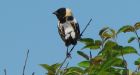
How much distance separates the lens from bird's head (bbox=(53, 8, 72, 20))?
972cm

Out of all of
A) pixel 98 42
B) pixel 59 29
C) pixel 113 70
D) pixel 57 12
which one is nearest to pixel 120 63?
pixel 113 70

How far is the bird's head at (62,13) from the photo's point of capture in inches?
383

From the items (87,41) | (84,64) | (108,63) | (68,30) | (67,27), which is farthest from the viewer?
(67,27)

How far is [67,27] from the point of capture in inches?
341

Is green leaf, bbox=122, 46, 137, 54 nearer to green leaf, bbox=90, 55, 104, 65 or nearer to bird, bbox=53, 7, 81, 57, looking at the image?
green leaf, bbox=90, 55, 104, 65

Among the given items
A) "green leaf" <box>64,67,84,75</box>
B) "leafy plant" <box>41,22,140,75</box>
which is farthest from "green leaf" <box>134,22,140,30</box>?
"green leaf" <box>64,67,84,75</box>

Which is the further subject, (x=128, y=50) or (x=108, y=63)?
(x=128, y=50)

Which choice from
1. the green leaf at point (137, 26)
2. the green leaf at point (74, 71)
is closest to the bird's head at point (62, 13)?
the green leaf at point (137, 26)

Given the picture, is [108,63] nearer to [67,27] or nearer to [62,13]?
[67,27]

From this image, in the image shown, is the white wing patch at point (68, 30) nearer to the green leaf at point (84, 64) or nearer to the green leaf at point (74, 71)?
the green leaf at point (84, 64)

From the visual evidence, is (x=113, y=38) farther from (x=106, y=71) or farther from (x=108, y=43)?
(x=106, y=71)

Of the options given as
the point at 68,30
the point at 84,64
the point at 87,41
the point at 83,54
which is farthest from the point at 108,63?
the point at 68,30

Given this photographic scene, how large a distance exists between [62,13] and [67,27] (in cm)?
152

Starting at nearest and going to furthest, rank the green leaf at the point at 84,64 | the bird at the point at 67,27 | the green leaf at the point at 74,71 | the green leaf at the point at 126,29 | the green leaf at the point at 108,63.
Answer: the green leaf at the point at 108,63
the green leaf at the point at 74,71
the green leaf at the point at 84,64
the green leaf at the point at 126,29
the bird at the point at 67,27
